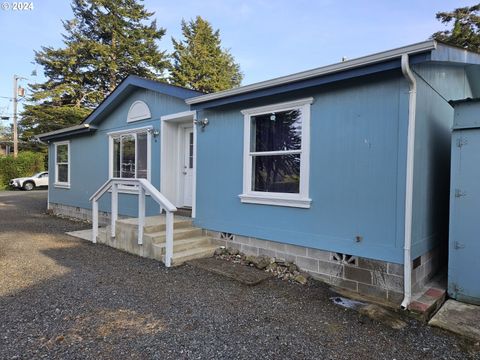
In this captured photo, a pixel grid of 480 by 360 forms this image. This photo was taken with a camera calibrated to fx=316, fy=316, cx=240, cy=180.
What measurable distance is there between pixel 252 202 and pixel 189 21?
3016 centimetres

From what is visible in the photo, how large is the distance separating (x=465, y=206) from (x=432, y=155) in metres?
0.81

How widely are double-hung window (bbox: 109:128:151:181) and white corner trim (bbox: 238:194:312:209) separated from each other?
3.32m

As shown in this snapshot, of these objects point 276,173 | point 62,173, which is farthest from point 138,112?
point 62,173

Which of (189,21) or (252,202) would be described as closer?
(252,202)

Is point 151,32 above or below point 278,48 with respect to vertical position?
above

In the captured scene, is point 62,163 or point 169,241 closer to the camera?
point 169,241

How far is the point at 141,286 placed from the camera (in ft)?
13.7

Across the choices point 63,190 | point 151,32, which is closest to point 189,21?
point 151,32

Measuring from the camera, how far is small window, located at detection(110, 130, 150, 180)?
7.81 meters

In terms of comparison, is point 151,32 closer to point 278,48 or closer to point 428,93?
point 278,48

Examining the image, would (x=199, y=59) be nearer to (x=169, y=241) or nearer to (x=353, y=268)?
(x=169, y=241)

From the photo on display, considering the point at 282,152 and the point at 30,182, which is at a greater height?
the point at 282,152

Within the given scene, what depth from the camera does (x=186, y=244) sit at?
18.0ft

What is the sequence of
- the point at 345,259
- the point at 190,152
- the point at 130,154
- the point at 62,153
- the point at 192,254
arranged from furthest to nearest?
the point at 62,153, the point at 130,154, the point at 190,152, the point at 192,254, the point at 345,259
